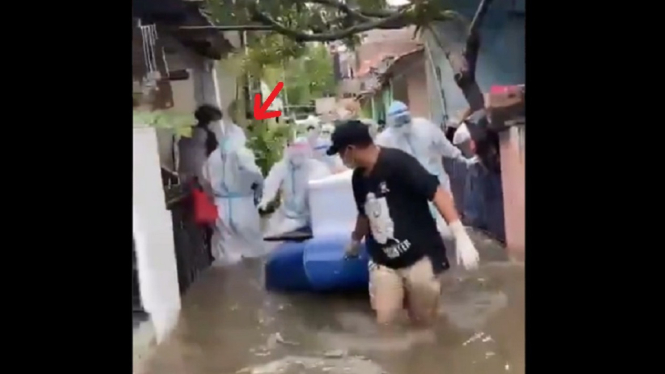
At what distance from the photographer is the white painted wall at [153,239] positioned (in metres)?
1.18

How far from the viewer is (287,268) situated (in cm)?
119

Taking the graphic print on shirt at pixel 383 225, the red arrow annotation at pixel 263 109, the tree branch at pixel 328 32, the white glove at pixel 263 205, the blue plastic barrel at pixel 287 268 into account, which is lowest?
the blue plastic barrel at pixel 287 268

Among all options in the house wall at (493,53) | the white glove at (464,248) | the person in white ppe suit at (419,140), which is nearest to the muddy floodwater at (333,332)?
the white glove at (464,248)

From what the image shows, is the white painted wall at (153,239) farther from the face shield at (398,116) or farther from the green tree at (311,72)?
the face shield at (398,116)

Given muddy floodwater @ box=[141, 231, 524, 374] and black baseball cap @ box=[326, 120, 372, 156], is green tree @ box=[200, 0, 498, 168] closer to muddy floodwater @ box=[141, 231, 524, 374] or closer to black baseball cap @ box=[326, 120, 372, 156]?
black baseball cap @ box=[326, 120, 372, 156]

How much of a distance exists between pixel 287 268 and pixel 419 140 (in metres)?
0.29

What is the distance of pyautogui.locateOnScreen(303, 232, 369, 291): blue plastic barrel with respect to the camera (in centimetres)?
118

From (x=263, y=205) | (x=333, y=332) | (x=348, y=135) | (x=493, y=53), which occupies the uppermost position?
(x=493, y=53)

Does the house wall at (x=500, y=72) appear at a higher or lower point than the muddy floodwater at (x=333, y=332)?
higher

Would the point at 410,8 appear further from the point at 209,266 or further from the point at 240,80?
the point at 209,266

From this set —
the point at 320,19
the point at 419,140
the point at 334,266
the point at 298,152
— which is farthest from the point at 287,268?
the point at 320,19

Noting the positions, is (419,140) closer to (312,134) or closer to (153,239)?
(312,134)
